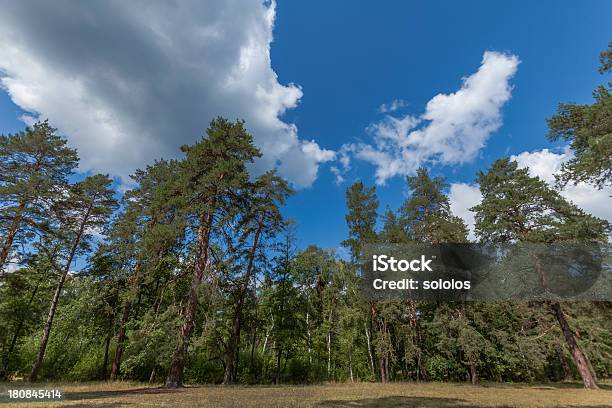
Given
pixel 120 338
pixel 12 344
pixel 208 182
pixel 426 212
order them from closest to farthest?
1. pixel 208 182
2. pixel 120 338
3. pixel 12 344
4. pixel 426 212

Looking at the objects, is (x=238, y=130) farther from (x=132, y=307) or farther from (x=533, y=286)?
(x=533, y=286)

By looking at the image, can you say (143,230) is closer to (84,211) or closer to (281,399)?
(84,211)

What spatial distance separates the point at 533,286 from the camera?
18984mm

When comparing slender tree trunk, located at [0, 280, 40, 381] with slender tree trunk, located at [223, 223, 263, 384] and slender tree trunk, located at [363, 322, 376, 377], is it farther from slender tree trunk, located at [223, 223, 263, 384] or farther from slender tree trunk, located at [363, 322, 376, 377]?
Result: slender tree trunk, located at [363, 322, 376, 377]

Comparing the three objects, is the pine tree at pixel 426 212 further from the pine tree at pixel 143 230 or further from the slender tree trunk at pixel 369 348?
the pine tree at pixel 143 230

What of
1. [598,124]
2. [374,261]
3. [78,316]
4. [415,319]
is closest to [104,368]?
[78,316]

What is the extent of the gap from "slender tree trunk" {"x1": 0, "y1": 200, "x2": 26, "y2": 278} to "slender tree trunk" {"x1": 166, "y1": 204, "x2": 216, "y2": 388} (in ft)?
30.0

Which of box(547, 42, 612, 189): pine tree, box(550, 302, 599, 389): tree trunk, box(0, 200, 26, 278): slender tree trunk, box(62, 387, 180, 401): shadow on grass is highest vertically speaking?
box(547, 42, 612, 189): pine tree

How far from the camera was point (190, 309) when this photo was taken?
49.8 feet

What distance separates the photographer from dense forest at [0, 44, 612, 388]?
1532 centimetres

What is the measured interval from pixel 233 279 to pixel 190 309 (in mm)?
3552

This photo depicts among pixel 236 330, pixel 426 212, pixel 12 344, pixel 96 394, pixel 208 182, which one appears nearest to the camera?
pixel 96 394

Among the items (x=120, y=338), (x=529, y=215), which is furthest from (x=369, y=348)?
(x=120, y=338)

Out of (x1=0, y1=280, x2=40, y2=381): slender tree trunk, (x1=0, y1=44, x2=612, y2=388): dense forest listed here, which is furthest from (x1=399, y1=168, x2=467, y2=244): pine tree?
(x1=0, y1=280, x2=40, y2=381): slender tree trunk
